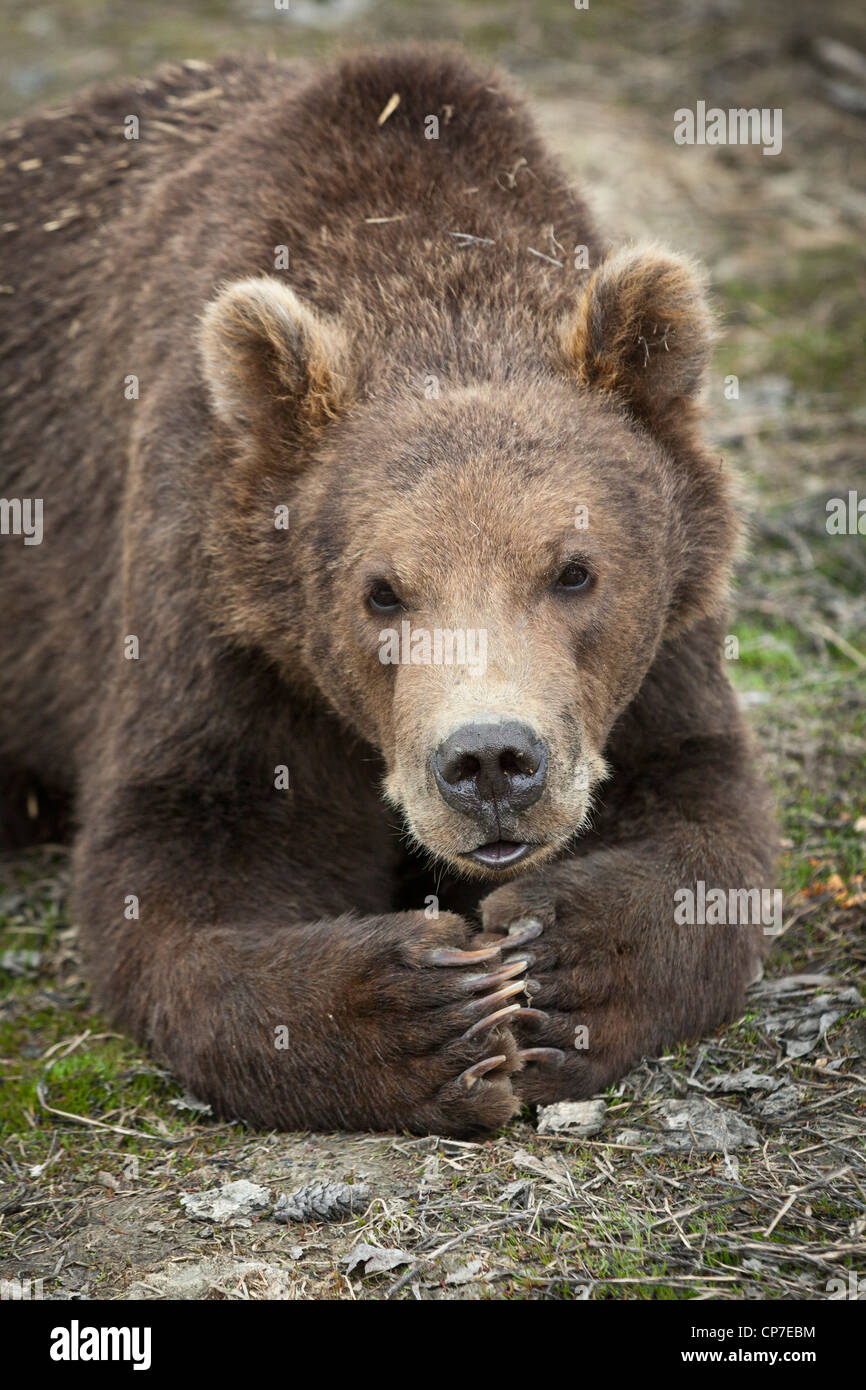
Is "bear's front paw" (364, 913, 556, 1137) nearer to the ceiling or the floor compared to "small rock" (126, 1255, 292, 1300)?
nearer to the ceiling

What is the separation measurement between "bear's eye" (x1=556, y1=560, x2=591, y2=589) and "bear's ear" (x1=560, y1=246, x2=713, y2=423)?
30.1 inches

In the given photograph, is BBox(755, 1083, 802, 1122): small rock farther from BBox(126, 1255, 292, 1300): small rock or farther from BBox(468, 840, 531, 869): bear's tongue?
BBox(126, 1255, 292, 1300): small rock

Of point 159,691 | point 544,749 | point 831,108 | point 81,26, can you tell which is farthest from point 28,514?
point 81,26

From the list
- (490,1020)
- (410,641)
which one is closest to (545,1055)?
(490,1020)

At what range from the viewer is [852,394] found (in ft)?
36.8

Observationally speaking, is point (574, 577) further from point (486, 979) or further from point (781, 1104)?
point (781, 1104)

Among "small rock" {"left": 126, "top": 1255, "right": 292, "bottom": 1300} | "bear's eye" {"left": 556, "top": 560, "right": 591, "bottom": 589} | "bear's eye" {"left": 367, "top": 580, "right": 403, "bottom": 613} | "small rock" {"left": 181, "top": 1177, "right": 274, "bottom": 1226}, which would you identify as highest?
"bear's eye" {"left": 556, "top": 560, "right": 591, "bottom": 589}

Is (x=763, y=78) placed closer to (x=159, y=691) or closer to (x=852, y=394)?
(x=852, y=394)

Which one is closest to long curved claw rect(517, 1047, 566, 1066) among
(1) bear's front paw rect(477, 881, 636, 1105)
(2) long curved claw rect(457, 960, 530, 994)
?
(1) bear's front paw rect(477, 881, 636, 1105)

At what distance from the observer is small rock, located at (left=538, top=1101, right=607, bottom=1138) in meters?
5.32

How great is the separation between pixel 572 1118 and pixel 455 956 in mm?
666

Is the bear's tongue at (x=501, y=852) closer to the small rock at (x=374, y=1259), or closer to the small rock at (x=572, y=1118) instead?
the small rock at (x=572, y=1118)

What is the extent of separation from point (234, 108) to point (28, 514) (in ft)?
6.93

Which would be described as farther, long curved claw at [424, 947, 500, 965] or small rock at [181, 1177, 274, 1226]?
long curved claw at [424, 947, 500, 965]
